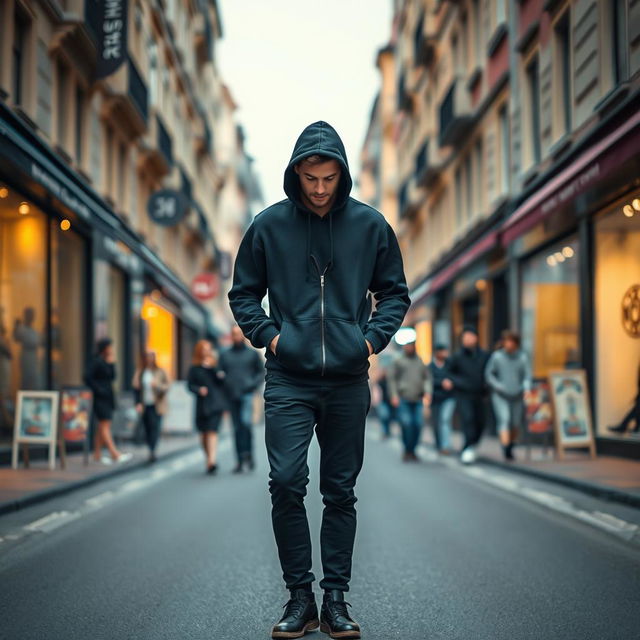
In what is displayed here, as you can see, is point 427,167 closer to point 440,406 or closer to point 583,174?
point 440,406

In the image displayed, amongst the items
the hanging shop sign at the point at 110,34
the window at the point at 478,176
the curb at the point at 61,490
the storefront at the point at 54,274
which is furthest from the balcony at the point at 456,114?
the curb at the point at 61,490

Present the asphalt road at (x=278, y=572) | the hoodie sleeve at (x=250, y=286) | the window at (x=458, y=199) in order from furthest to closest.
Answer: the window at (x=458, y=199) → the asphalt road at (x=278, y=572) → the hoodie sleeve at (x=250, y=286)

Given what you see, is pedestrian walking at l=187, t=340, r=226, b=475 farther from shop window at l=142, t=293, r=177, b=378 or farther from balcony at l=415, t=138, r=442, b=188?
balcony at l=415, t=138, r=442, b=188

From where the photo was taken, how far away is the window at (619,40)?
1277 cm

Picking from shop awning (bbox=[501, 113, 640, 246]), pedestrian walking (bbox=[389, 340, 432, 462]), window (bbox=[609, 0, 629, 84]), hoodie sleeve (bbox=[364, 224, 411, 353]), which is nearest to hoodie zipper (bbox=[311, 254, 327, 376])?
hoodie sleeve (bbox=[364, 224, 411, 353])

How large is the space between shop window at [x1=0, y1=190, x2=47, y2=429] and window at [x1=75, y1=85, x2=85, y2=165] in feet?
11.5

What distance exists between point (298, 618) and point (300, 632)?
0.20 ft

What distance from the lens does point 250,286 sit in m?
4.52

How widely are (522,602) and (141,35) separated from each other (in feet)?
70.8

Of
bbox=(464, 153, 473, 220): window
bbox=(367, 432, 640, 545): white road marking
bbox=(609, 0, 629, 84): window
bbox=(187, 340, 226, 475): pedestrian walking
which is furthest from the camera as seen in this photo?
bbox=(464, 153, 473, 220): window

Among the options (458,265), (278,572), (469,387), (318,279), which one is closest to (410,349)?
(469,387)

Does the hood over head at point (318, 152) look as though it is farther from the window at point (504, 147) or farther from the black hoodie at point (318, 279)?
the window at point (504, 147)

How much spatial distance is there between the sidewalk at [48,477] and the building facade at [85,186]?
1.32 meters

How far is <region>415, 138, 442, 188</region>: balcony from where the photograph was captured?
3044 cm
